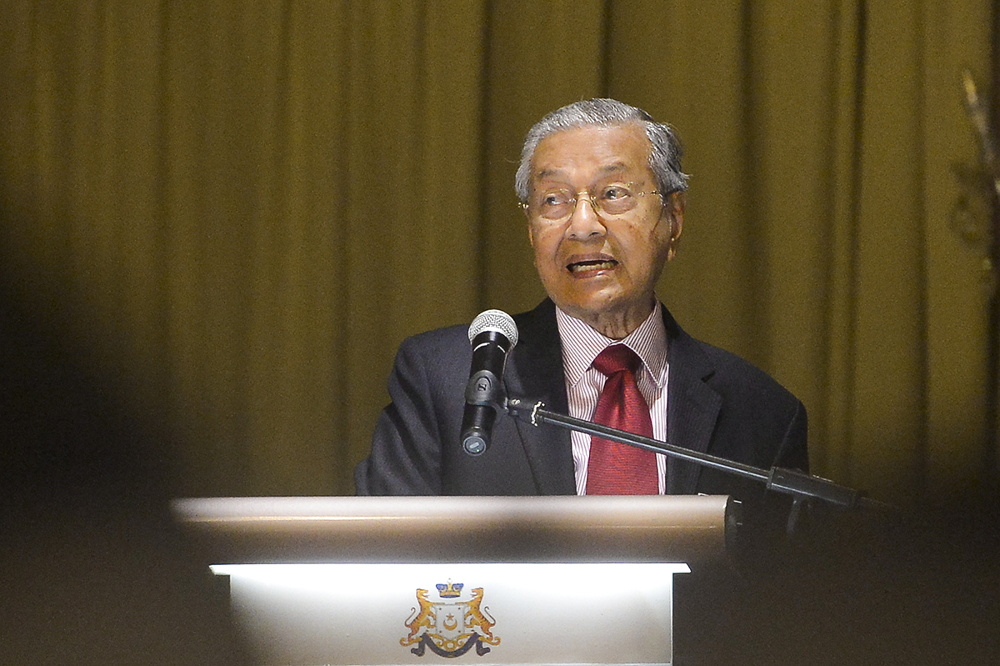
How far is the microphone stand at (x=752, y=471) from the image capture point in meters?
1.16

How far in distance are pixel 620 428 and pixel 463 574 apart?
0.86 m

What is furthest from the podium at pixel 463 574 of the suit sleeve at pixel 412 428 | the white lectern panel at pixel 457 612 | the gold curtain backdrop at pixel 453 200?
the gold curtain backdrop at pixel 453 200

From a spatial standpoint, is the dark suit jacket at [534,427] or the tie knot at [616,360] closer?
the dark suit jacket at [534,427]

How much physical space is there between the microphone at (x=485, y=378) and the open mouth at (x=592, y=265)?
0.68m

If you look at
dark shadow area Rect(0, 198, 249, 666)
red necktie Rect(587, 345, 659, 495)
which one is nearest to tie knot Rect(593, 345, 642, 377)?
red necktie Rect(587, 345, 659, 495)

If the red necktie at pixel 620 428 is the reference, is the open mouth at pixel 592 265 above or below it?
above

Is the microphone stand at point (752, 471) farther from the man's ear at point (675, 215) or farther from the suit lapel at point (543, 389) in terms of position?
the man's ear at point (675, 215)

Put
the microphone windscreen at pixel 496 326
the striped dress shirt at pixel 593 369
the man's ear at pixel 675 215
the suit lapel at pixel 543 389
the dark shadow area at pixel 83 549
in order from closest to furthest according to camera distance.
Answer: the dark shadow area at pixel 83 549
the microphone windscreen at pixel 496 326
the suit lapel at pixel 543 389
the striped dress shirt at pixel 593 369
the man's ear at pixel 675 215

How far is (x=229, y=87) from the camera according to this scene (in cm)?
265

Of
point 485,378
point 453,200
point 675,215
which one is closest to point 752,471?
point 485,378

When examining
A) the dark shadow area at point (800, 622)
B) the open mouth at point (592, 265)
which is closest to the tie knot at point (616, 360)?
the open mouth at point (592, 265)

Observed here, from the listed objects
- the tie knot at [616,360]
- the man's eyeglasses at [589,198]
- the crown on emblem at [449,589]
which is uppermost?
the man's eyeglasses at [589,198]

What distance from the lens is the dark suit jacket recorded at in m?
1.77

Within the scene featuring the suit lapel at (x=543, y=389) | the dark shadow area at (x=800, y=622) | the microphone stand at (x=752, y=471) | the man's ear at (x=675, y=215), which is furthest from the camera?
the man's ear at (x=675, y=215)
